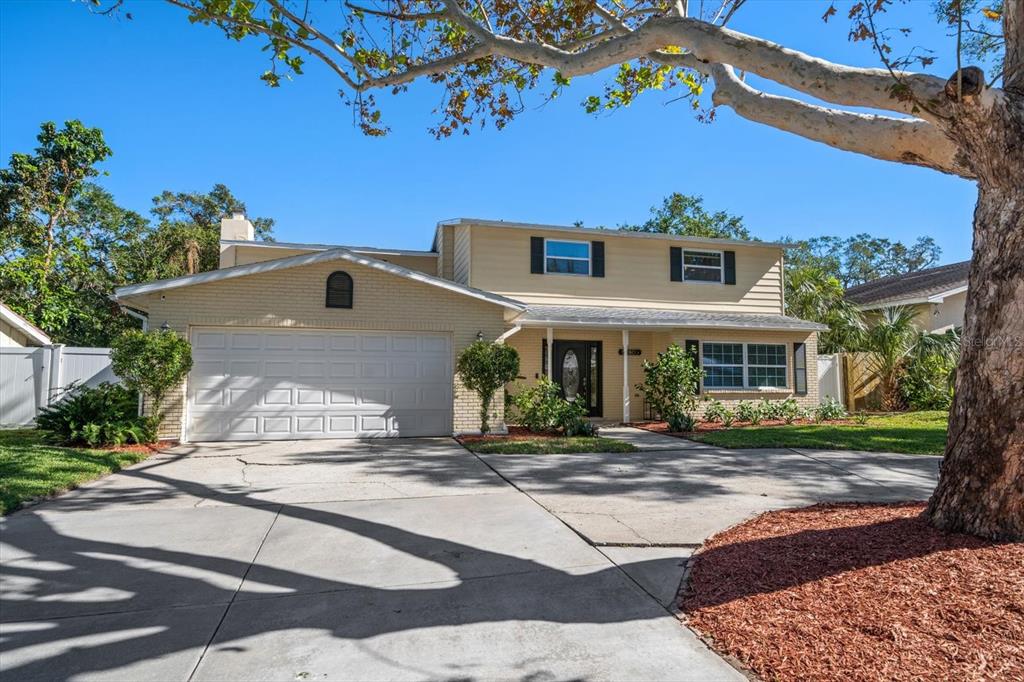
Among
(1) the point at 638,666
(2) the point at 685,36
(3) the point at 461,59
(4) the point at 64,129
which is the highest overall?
(4) the point at 64,129

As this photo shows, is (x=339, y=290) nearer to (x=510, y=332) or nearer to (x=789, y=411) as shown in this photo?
(x=510, y=332)

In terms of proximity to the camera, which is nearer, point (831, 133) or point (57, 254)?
point (831, 133)

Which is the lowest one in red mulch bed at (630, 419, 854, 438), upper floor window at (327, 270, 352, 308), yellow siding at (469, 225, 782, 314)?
Answer: red mulch bed at (630, 419, 854, 438)

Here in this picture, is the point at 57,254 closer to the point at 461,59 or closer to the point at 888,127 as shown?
the point at 461,59

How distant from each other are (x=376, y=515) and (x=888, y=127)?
212 inches

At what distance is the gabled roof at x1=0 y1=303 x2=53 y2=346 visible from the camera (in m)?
14.6

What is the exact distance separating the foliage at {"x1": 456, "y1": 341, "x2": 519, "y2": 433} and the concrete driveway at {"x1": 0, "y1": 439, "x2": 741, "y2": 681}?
502 cm

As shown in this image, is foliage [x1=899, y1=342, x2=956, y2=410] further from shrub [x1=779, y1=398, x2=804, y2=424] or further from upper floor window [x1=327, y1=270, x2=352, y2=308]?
upper floor window [x1=327, y1=270, x2=352, y2=308]

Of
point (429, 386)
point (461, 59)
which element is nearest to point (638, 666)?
point (461, 59)

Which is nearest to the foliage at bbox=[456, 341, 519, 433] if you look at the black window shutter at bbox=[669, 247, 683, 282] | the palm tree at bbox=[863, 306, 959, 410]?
the black window shutter at bbox=[669, 247, 683, 282]

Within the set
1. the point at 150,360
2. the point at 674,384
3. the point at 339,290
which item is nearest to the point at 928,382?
the point at 674,384

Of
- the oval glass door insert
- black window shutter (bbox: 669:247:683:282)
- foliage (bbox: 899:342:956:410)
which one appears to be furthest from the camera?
foliage (bbox: 899:342:956:410)

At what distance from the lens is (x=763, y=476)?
24.8ft

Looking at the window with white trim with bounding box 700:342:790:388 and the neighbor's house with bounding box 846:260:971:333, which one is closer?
the window with white trim with bounding box 700:342:790:388
